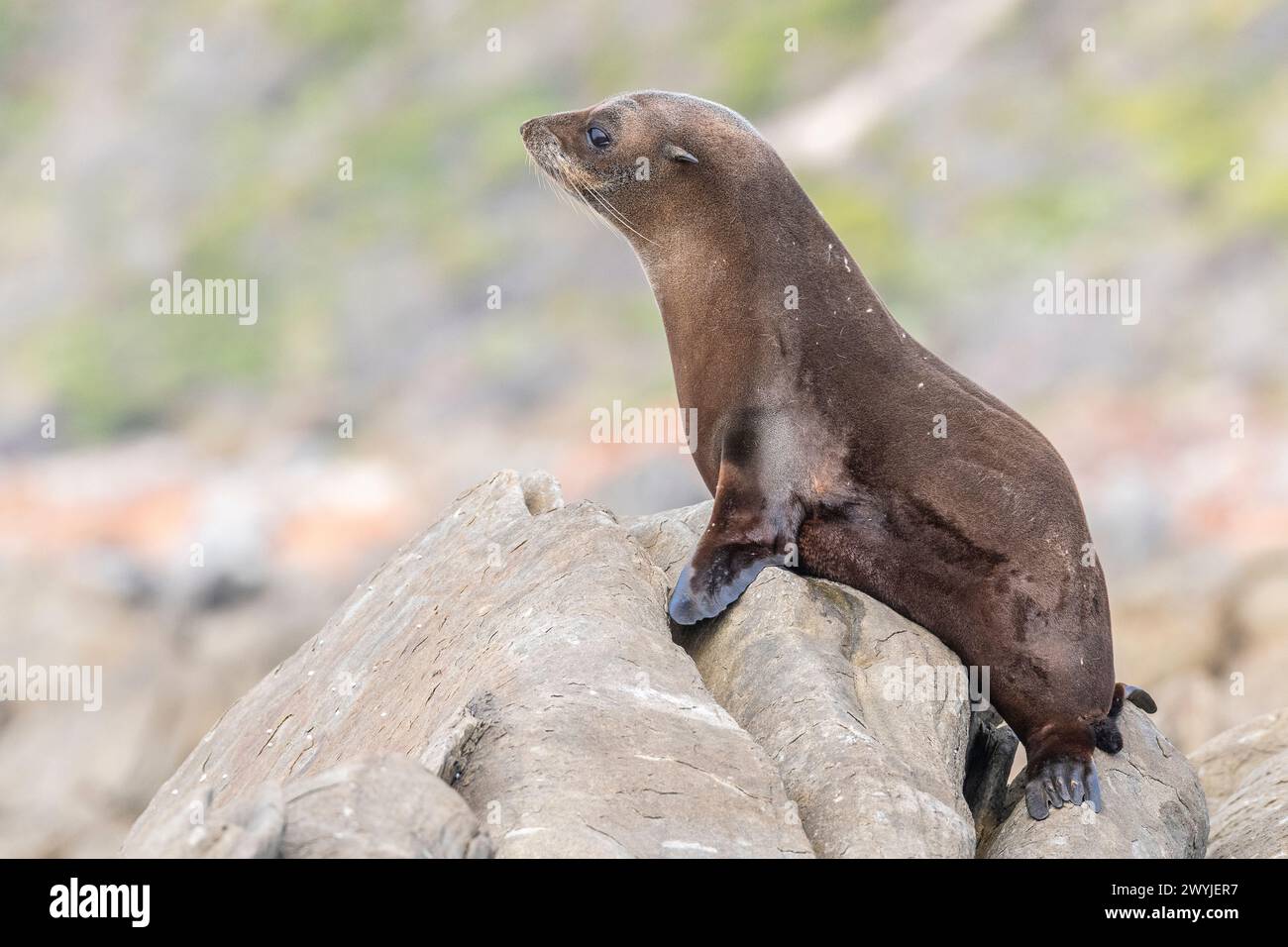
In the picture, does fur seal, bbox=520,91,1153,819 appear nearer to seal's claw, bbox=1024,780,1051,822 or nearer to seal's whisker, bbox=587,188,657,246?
seal's claw, bbox=1024,780,1051,822

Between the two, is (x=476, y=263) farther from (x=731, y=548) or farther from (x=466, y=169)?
(x=731, y=548)

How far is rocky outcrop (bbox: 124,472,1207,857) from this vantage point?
5547 millimetres

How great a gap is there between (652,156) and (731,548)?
220 cm

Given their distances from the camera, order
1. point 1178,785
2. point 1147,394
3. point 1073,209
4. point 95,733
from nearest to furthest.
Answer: point 1178,785 < point 95,733 < point 1147,394 < point 1073,209

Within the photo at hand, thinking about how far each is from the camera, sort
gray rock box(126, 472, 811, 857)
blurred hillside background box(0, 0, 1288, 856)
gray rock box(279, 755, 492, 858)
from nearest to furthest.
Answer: gray rock box(279, 755, 492, 858) < gray rock box(126, 472, 811, 857) < blurred hillside background box(0, 0, 1288, 856)

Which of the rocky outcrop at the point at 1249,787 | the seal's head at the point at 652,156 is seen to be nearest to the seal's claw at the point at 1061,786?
the rocky outcrop at the point at 1249,787

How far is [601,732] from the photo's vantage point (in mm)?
Result: 6191

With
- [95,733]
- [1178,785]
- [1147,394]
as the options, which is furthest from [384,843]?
[1147,394]

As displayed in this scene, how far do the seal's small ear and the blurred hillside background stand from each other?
14.7 meters

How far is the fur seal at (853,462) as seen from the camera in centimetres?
770

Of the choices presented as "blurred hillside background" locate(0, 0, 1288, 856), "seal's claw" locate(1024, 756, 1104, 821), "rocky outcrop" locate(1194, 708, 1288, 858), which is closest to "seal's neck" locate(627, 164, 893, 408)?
"seal's claw" locate(1024, 756, 1104, 821)
